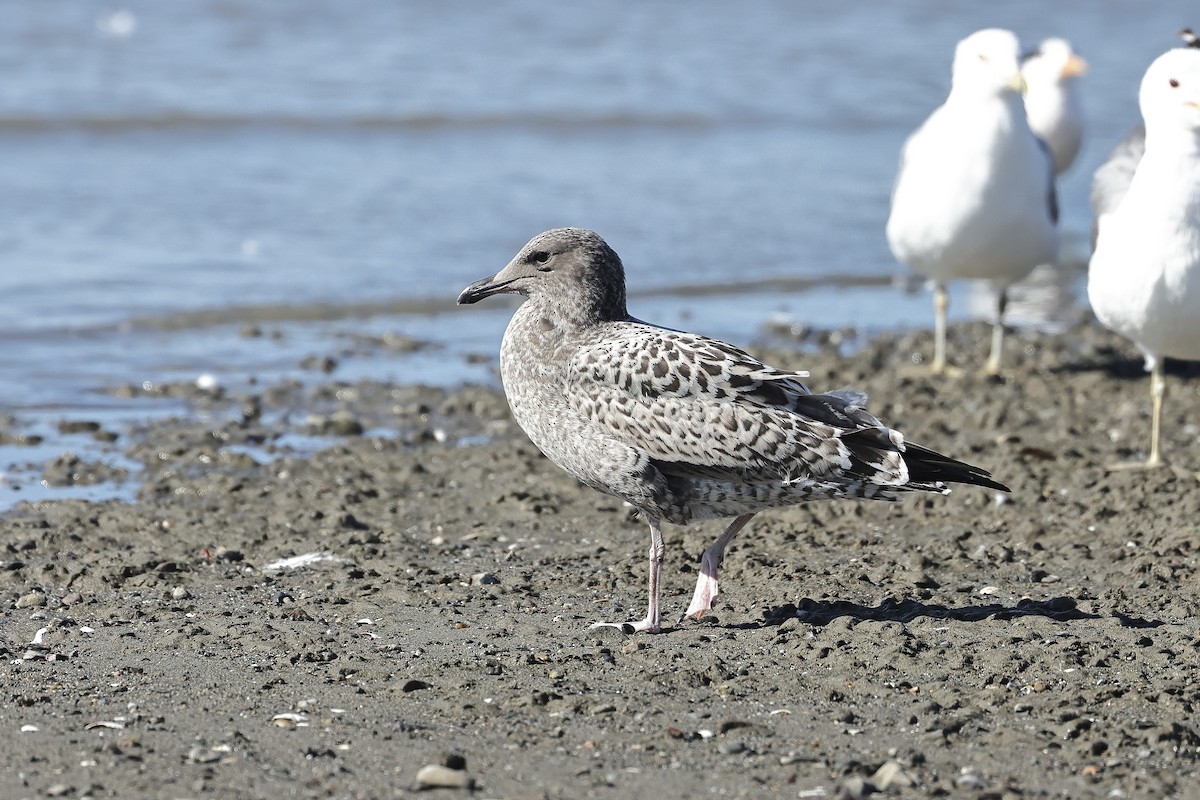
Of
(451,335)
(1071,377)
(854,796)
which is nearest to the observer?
(854,796)

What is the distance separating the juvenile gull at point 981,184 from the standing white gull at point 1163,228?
2.10m

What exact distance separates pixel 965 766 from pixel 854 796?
0.36 metres

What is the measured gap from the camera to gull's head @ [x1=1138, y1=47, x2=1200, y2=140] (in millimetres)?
7004

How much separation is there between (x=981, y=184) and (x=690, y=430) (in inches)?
192

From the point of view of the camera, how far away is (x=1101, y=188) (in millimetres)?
8445

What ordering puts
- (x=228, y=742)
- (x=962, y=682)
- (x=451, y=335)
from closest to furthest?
(x=228, y=742), (x=962, y=682), (x=451, y=335)

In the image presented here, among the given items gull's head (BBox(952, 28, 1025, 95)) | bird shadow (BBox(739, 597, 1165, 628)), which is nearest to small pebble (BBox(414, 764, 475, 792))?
bird shadow (BBox(739, 597, 1165, 628))

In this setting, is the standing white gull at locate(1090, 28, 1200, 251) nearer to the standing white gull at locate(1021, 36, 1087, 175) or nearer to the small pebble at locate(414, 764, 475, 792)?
the standing white gull at locate(1021, 36, 1087, 175)

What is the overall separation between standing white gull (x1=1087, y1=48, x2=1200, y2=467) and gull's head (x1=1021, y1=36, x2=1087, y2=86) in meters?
5.50

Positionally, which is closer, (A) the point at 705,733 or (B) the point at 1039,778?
(B) the point at 1039,778

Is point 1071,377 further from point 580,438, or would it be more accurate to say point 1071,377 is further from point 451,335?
point 580,438

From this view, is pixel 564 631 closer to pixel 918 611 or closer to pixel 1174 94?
pixel 918 611

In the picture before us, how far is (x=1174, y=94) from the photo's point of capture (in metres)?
7.05

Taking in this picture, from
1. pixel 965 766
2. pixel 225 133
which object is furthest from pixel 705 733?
pixel 225 133
